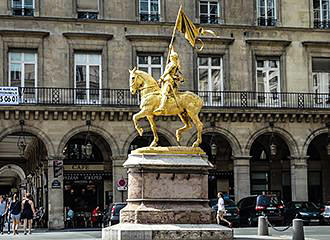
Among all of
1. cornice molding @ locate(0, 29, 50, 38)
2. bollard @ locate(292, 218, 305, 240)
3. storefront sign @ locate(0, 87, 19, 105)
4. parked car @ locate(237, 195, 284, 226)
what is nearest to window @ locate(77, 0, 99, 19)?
cornice molding @ locate(0, 29, 50, 38)

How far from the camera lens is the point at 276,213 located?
3409 centimetres

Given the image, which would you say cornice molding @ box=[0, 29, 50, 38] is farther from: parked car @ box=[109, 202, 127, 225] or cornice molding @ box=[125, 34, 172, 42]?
parked car @ box=[109, 202, 127, 225]

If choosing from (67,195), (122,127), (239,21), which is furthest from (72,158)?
(239,21)

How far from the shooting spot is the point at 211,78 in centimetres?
3922

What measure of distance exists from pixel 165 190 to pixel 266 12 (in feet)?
74.9

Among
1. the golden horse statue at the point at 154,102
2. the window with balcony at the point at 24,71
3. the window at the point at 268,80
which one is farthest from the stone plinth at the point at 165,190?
the window at the point at 268,80

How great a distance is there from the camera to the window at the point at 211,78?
38875 millimetres

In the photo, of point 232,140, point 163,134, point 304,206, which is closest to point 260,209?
point 304,206

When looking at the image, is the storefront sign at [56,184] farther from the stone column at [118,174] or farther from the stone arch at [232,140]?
the stone arch at [232,140]

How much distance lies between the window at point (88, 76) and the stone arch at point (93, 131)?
159cm

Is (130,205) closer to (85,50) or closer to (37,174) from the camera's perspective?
(85,50)

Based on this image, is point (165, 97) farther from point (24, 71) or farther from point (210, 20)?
point (210, 20)

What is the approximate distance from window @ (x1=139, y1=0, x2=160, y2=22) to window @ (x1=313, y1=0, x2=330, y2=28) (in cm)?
927

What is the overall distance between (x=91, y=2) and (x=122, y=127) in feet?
22.6
